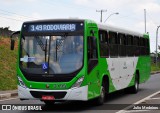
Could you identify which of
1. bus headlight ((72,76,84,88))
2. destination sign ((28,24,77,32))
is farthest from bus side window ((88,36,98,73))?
destination sign ((28,24,77,32))

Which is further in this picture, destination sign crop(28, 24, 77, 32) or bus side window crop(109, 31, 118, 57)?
bus side window crop(109, 31, 118, 57)

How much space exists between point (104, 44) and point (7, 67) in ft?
61.7

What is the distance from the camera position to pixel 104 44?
15.7 metres

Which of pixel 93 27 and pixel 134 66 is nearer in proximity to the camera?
pixel 93 27

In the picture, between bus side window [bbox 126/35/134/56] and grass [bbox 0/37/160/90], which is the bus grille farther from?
grass [bbox 0/37/160/90]

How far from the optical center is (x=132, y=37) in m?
20.3

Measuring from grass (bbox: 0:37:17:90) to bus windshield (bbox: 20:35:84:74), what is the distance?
11.2 m

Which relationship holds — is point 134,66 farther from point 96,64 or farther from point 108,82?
point 96,64

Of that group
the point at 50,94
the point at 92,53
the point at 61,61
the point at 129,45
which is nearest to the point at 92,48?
the point at 92,53

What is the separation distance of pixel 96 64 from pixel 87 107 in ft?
4.82

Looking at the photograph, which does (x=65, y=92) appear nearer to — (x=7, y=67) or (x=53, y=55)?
(x=53, y=55)

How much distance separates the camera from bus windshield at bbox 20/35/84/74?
44.5ft

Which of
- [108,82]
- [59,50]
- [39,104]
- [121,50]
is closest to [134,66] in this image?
[121,50]

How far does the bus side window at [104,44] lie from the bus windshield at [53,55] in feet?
5.49
